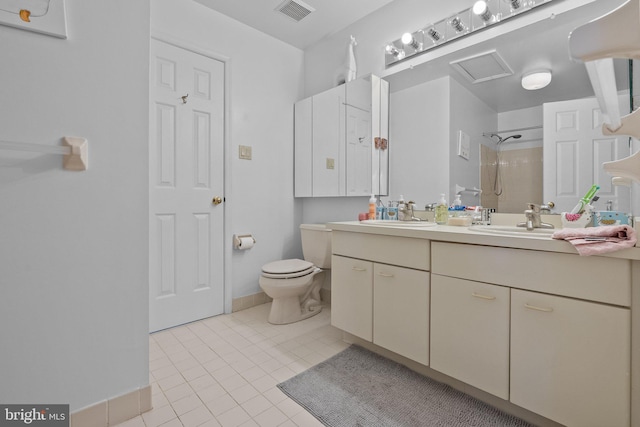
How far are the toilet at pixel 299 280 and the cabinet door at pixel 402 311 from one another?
718mm

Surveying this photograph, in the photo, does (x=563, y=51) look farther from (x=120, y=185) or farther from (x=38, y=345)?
(x=38, y=345)

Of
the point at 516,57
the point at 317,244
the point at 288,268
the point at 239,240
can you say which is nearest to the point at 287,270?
the point at 288,268

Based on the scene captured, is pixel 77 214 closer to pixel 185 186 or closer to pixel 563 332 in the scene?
pixel 185 186

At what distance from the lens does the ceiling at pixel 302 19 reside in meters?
2.23

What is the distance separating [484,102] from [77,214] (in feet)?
6.75

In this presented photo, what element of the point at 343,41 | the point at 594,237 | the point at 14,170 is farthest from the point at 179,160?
the point at 594,237

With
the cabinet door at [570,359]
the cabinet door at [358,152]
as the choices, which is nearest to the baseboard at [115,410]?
the cabinet door at [570,359]

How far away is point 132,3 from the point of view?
1.19 metres

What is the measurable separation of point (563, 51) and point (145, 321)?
2.36 meters

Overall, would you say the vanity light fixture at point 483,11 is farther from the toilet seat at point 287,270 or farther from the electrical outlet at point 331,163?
the toilet seat at point 287,270

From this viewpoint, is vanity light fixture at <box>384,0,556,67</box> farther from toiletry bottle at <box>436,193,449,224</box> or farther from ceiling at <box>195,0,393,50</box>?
toiletry bottle at <box>436,193,449,224</box>

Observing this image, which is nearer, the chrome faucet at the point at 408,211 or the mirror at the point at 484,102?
the mirror at the point at 484,102

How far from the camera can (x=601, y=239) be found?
37.4 inches

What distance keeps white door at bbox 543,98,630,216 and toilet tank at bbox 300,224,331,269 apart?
1457 millimetres
